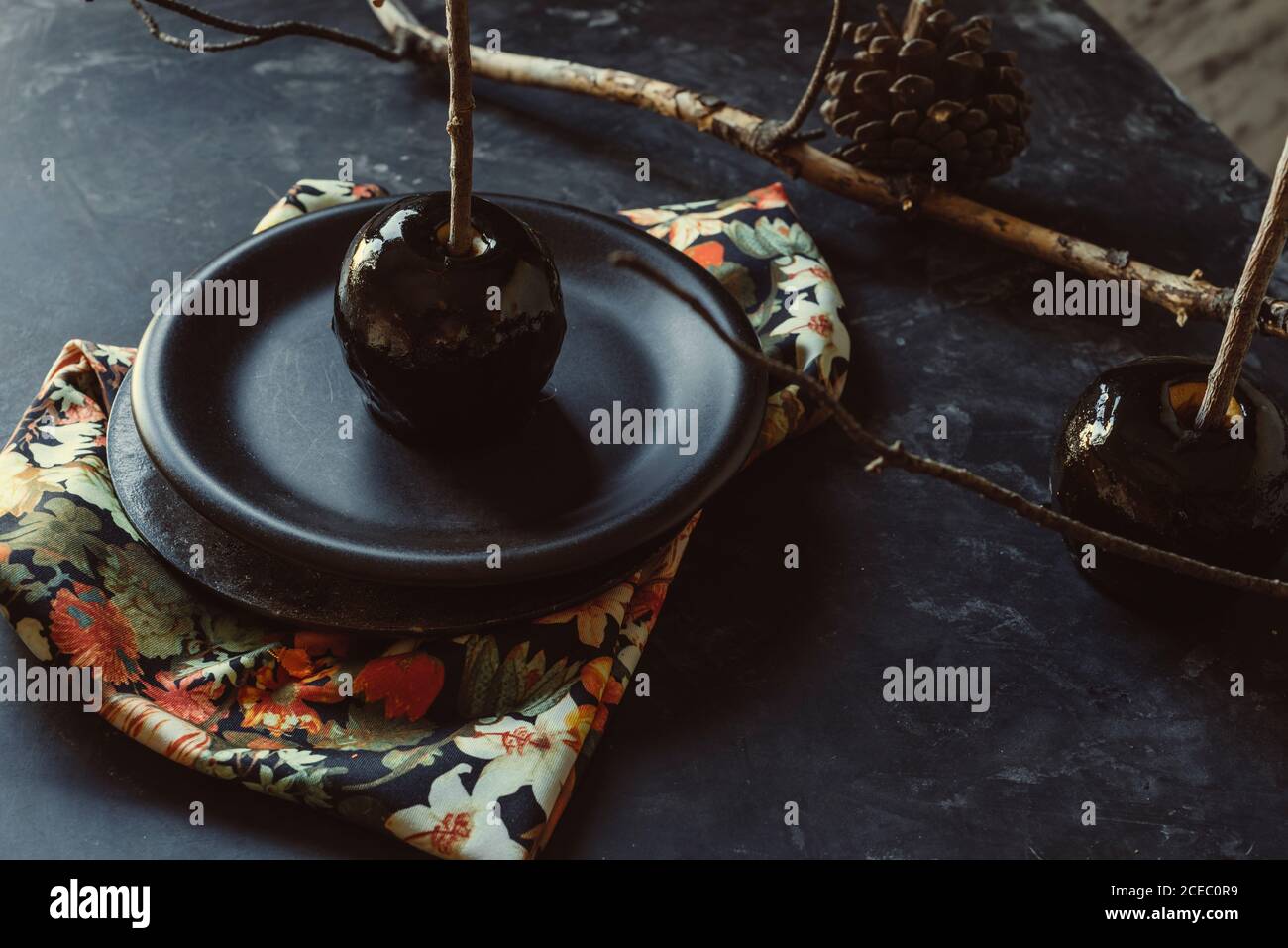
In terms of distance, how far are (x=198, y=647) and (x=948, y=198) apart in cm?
63

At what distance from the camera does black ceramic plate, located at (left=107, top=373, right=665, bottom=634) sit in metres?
0.58

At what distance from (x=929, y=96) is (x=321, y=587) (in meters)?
0.58

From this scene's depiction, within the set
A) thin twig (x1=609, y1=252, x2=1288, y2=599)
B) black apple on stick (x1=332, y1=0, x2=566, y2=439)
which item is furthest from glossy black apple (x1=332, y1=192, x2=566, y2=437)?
thin twig (x1=609, y1=252, x2=1288, y2=599)

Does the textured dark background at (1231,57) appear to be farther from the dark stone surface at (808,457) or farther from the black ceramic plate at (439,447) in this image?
the black ceramic plate at (439,447)

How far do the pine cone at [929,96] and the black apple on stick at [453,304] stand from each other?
0.38 metres

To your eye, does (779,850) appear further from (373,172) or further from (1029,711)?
(373,172)

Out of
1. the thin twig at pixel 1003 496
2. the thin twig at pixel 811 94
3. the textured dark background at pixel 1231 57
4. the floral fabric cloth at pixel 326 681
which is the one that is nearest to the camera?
the thin twig at pixel 1003 496

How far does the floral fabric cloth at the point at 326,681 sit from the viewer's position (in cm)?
54

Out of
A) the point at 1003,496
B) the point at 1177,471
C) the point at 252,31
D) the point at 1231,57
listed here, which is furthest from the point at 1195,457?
the point at 1231,57

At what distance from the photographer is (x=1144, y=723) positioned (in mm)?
611

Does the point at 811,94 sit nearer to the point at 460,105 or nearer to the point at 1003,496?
the point at 460,105

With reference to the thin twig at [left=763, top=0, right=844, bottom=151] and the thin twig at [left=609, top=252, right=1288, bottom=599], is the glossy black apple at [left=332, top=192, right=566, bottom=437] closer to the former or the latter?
the thin twig at [left=609, top=252, right=1288, bottom=599]

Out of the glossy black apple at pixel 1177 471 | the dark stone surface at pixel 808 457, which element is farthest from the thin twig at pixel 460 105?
the glossy black apple at pixel 1177 471

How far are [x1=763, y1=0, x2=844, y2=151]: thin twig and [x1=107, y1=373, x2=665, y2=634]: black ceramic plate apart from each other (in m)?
0.39
